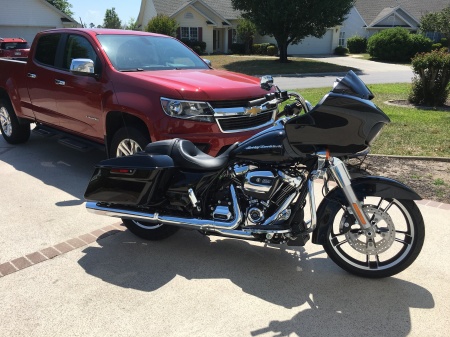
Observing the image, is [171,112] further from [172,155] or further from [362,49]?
[362,49]

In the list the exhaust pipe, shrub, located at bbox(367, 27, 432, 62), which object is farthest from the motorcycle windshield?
shrub, located at bbox(367, 27, 432, 62)

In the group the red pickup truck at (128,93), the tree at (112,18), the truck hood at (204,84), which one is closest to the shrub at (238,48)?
the tree at (112,18)

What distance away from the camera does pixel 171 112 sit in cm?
450

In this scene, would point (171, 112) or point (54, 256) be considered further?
point (171, 112)

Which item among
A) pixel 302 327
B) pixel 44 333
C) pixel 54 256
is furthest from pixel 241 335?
pixel 54 256

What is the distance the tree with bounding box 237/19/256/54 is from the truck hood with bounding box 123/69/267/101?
36.4 m

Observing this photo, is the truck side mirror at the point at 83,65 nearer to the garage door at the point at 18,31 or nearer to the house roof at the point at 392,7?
the garage door at the point at 18,31

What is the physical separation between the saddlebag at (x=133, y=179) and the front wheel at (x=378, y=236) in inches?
57.5

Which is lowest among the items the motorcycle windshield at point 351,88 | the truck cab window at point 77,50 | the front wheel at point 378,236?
the front wheel at point 378,236

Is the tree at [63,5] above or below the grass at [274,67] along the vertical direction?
above

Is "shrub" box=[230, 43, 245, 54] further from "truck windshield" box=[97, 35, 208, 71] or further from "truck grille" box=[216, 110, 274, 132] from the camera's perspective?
"truck grille" box=[216, 110, 274, 132]

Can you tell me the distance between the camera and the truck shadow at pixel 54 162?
5.69m

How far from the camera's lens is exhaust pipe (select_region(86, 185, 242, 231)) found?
3418mm

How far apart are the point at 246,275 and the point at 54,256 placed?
176 centimetres
